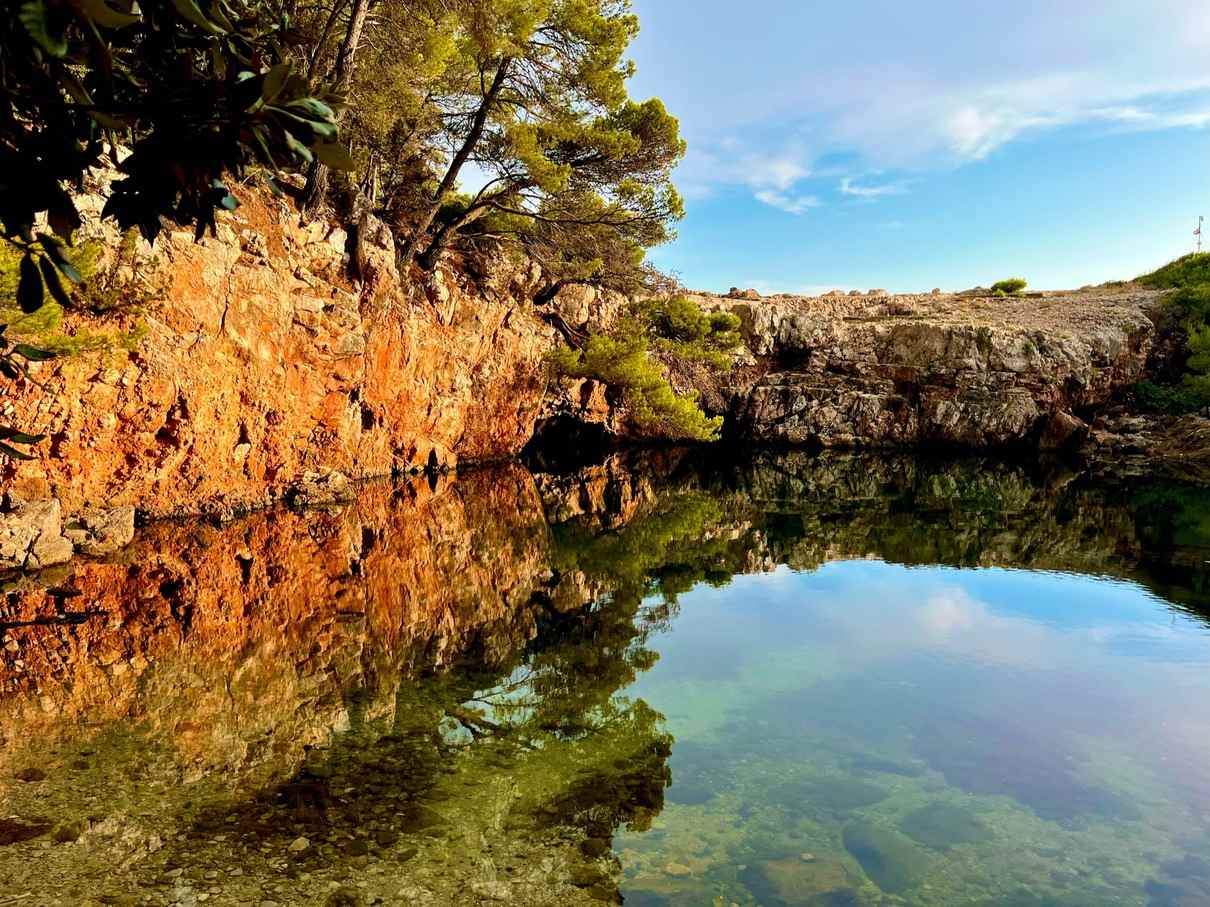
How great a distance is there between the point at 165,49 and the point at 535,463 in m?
27.9

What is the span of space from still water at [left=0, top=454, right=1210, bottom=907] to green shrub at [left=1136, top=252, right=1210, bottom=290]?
4089 cm

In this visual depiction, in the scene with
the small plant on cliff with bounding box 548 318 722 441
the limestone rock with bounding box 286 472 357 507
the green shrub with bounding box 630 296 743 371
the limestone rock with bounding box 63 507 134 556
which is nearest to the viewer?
the limestone rock with bounding box 63 507 134 556

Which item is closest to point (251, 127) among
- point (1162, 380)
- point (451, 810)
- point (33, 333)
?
point (451, 810)

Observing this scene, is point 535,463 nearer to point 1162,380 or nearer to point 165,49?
point 165,49

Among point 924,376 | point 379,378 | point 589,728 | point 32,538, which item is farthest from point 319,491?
point 924,376

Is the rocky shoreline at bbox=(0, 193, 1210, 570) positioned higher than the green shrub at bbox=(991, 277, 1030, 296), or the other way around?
the green shrub at bbox=(991, 277, 1030, 296)

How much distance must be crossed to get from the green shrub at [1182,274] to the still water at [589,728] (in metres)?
40.9

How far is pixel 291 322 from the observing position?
57.3 feet

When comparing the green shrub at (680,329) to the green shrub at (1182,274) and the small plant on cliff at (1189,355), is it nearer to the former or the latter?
the small plant on cliff at (1189,355)

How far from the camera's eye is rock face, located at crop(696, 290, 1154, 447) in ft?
122

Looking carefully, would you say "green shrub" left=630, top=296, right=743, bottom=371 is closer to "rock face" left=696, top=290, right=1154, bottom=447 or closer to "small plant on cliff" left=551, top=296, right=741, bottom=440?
"small plant on cliff" left=551, top=296, right=741, bottom=440

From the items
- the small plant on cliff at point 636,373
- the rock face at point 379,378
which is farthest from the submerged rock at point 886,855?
the small plant on cliff at point 636,373

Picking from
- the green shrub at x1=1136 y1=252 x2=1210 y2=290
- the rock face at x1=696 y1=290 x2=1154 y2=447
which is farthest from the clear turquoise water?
the green shrub at x1=1136 y1=252 x2=1210 y2=290

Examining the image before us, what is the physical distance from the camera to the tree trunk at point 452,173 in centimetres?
2003
